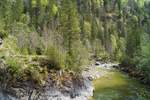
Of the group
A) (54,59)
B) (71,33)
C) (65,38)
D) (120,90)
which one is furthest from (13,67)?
(71,33)

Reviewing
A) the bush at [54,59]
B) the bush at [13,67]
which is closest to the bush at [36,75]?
the bush at [13,67]

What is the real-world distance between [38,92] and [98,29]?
364ft

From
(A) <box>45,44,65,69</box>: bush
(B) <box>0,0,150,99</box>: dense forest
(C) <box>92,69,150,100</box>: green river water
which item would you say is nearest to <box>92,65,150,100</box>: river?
(C) <box>92,69,150,100</box>: green river water

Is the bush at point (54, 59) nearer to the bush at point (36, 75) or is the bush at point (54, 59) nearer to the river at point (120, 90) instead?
the bush at point (36, 75)

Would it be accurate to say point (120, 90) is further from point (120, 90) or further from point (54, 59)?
point (54, 59)

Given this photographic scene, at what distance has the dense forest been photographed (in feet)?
142

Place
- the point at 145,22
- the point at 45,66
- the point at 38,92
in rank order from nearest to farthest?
the point at 38,92 → the point at 45,66 → the point at 145,22

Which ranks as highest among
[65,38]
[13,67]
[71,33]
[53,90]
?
[13,67]

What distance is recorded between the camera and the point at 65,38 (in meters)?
74.6

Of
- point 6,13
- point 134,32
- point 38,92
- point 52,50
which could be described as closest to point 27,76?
point 38,92

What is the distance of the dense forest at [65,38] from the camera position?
43.2 metres

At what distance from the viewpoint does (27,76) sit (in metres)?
39.9

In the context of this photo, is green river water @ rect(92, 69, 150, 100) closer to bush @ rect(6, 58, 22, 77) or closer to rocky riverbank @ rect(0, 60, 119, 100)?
rocky riverbank @ rect(0, 60, 119, 100)

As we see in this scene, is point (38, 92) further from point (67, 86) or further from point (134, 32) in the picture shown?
point (134, 32)
